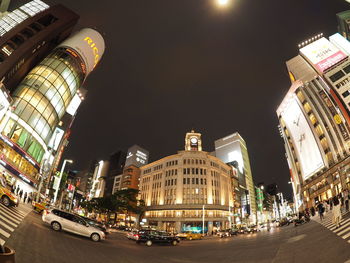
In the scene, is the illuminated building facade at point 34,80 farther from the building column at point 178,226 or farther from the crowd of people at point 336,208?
the building column at point 178,226

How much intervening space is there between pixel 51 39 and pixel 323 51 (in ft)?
300

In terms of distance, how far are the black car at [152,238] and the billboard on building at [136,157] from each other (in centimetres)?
10509

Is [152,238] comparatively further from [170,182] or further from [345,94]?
[170,182]

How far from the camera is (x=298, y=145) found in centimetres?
7738

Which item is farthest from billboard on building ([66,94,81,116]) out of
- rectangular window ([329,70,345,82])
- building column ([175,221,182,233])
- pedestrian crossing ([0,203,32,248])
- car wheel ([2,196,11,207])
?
rectangular window ([329,70,345,82])

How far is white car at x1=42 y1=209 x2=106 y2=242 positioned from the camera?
1555cm

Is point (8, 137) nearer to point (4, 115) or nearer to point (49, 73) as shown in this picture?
point (4, 115)

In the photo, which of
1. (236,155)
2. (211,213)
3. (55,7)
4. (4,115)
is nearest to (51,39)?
(55,7)

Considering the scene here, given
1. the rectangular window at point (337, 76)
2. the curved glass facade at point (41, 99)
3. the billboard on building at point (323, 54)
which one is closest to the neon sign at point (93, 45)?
the curved glass facade at point (41, 99)

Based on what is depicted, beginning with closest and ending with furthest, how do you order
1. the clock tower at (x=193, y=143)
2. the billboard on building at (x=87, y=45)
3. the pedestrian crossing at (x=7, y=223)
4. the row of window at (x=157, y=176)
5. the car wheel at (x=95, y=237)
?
the pedestrian crossing at (x=7, y=223)
the car wheel at (x=95, y=237)
the billboard on building at (x=87, y=45)
the row of window at (x=157, y=176)
the clock tower at (x=193, y=143)

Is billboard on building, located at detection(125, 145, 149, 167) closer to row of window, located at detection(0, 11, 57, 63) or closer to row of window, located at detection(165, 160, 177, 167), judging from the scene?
row of window, located at detection(165, 160, 177, 167)

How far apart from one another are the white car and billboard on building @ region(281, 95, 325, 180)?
6919 cm

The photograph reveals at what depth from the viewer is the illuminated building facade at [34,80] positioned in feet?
140

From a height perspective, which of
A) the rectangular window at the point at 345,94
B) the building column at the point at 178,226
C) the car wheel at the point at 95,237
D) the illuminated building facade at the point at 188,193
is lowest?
the car wheel at the point at 95,237
